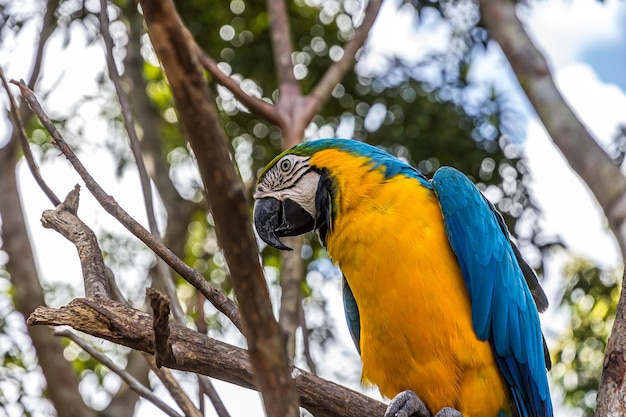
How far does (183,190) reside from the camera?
14.6ft

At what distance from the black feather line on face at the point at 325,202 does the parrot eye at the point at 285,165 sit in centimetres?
10

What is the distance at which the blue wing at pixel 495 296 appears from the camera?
1.96m

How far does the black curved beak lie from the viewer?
2117 millimetres

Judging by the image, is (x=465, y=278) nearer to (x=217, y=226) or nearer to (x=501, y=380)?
(x=501, y=380)

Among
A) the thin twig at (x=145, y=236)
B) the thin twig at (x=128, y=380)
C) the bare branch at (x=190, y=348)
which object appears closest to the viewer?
the bare branch at (x=190, y=348)

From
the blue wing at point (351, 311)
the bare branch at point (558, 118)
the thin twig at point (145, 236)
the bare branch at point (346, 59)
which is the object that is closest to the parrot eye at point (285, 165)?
the blue wing at point (351, 311)

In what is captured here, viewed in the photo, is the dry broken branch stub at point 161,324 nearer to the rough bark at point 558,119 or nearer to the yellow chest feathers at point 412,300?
the yellow chest feathers at point 412,300

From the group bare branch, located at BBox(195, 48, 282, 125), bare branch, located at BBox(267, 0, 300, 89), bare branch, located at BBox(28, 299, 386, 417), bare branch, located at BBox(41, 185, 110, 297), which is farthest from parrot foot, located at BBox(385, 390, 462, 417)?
bare branch, located at BBox(267, 0, 300, 89)

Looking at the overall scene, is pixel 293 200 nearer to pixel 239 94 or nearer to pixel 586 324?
pixel 239 94

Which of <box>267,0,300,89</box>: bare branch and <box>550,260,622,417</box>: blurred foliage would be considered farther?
<box>550,260,622,417</box>: blurred foliage

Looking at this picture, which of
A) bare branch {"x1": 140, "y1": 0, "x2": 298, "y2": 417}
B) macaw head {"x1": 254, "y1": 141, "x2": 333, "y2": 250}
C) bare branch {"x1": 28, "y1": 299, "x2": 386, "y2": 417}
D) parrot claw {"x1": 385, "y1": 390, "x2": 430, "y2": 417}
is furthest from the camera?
macaw head {"x1": 254, "y1": 141, "x2": 333, "y2": 250}

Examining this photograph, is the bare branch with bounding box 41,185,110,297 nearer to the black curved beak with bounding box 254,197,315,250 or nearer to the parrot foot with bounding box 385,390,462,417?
the black curved beak with bounding box 254,197,315,250

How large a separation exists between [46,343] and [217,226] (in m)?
2.59

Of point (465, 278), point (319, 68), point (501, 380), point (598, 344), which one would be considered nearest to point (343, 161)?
point (465, 278)
